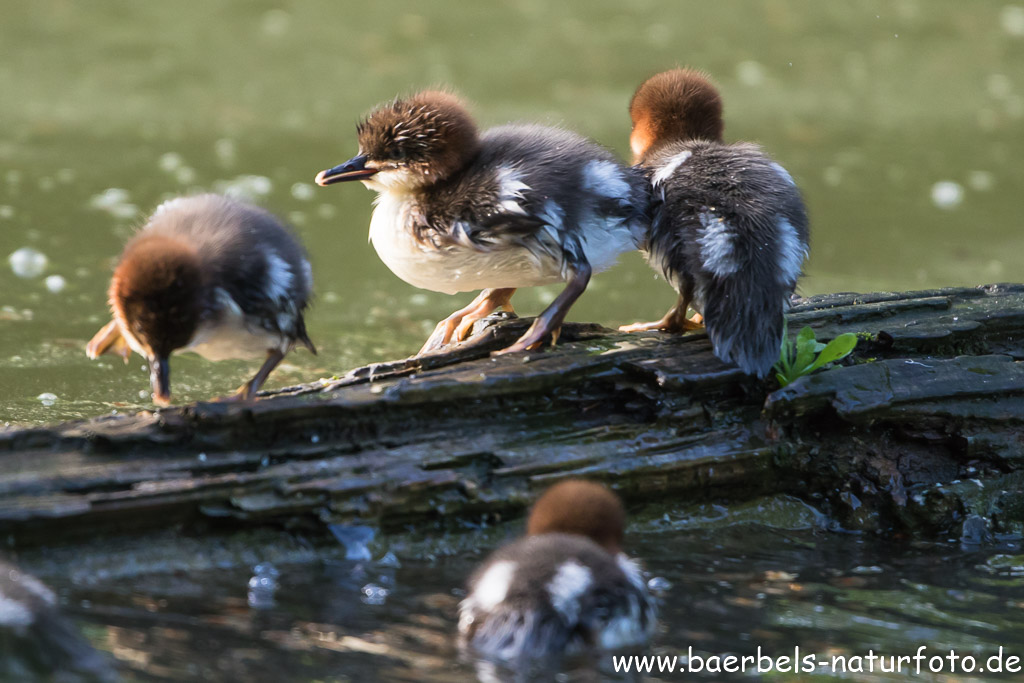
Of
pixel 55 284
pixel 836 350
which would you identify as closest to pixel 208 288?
pixel 836 350

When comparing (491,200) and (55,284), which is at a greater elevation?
(491,200)

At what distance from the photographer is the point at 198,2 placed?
46.7ft

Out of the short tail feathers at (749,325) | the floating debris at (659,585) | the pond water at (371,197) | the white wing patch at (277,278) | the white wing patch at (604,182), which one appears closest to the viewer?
the pond water at (371,197)

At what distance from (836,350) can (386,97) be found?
8.48 meters

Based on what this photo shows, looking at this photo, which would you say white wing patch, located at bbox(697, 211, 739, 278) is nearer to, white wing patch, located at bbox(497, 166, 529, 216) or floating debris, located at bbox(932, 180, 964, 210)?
white wing patch, located at bbox(497, 166, 529, 216)

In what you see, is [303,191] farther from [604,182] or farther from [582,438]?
[582,438]

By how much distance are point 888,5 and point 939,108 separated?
9.72 ft

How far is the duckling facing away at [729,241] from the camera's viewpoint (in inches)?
182

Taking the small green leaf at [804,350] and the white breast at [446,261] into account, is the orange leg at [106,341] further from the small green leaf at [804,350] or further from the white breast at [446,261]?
the small green leaf at [804,350]

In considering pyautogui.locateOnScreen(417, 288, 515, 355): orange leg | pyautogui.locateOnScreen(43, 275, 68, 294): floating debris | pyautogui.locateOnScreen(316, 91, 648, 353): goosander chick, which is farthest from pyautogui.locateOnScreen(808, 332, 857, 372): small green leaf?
pyautogui.locateOnScreen(43, 275, 68, 294): floating debris

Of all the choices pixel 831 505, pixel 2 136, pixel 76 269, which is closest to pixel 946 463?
pixel 831 505

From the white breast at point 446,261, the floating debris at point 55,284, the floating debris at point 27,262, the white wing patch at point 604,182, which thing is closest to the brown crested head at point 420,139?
the white breast at point 446,261

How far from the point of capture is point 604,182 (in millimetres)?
5008

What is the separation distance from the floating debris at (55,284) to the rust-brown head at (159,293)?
3.87 meters
